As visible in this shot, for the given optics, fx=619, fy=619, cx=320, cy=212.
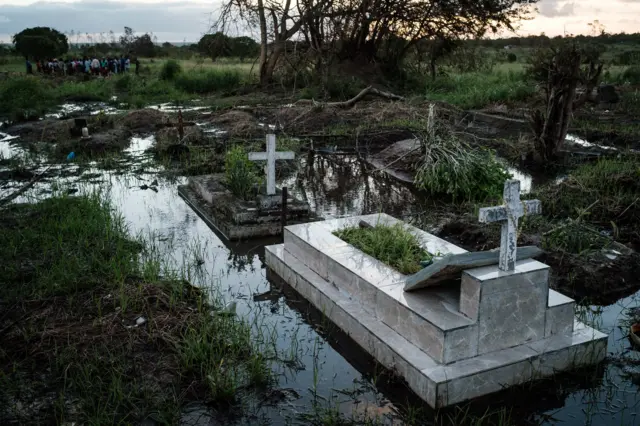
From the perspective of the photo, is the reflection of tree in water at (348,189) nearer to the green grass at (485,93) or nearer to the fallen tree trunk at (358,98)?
the fallen tree trunk at (358,98)

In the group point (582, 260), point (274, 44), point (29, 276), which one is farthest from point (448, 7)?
point (29, 276)

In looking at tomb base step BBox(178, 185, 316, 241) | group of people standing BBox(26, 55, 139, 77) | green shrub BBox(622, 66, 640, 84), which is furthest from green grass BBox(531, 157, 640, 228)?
group of people standing BBox(26, 55, 139, 77)

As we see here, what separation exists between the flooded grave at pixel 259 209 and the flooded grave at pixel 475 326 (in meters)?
3.04

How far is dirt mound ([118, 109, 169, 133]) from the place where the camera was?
1742 centimetres

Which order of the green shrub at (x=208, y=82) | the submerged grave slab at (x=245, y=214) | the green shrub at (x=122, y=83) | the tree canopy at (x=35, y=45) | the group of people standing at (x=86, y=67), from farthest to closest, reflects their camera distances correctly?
the tree canopy at (x=35, y=45), the group of people standing at (x=86, y=67), the green shrub at (x=122, y=83), the green shrub at (x=208, y=82), the submerged grave slab at (x=245, y=214)

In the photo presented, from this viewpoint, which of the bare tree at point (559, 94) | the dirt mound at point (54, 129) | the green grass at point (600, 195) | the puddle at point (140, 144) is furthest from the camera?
the dirt mound at point (54, 129)

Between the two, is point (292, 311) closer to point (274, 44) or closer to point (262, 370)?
point (262, 370)

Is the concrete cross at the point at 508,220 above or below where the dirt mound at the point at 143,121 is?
above

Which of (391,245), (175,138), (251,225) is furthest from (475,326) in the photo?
(175,138)

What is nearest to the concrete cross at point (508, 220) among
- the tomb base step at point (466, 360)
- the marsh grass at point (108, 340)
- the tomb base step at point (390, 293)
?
the tomb base step at point (390, 293)

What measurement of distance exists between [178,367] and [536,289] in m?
2.85

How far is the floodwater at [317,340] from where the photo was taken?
14.6 feet

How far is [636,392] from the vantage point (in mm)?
4668

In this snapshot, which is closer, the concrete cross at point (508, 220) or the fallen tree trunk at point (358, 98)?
the concrete cross at point (508, 220)
